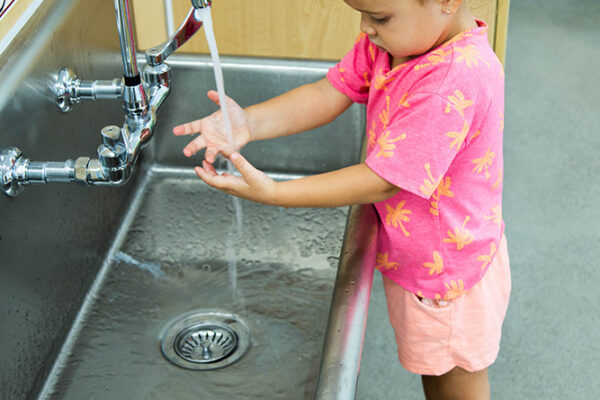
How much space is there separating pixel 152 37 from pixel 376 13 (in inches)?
24.4

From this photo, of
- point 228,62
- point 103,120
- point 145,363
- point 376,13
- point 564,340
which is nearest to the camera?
point 376,13

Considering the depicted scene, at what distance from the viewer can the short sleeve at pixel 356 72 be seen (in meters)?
1.05

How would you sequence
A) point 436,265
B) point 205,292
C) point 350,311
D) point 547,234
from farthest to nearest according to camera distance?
point 547,234, point 205,292, point 436,265, point 350,311

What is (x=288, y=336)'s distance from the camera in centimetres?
106

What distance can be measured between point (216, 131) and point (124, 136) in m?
0.19

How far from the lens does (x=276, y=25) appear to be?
1.33 meters

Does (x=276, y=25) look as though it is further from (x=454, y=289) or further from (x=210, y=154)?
(x=454, y=289)

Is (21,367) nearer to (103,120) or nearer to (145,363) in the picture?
(145,363)

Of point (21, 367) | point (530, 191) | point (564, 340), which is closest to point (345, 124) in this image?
point (21, 367)

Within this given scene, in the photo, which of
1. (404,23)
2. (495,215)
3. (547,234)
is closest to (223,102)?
(404,23)

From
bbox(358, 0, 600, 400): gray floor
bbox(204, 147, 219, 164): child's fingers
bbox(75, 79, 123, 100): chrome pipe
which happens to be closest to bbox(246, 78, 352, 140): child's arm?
bbox(204, 147, 219, 164): child's fingers

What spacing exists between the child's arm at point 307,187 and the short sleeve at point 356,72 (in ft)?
0.74

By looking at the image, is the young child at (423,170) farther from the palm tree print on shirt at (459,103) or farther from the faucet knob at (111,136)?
the faucet knob at (111,136)

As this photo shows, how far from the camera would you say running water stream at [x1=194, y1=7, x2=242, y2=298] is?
86cm
